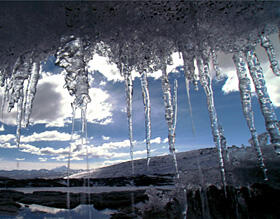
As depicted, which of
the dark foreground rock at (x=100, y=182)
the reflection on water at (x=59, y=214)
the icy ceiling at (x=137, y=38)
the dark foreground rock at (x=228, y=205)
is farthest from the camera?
the dark foreground rock at (x=100, y=182)

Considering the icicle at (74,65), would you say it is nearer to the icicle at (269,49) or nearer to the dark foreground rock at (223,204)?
the icicle at (269,49)

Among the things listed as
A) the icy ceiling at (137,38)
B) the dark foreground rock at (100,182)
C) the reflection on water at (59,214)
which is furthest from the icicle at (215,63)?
the dark foreground rock at (100,182)

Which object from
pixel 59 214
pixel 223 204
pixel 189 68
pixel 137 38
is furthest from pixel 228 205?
pixel 59 214

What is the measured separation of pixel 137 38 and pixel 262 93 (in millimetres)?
3164

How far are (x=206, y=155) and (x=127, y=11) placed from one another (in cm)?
1903

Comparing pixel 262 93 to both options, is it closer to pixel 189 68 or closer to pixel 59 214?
pixel 189 68

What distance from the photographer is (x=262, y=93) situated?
4301 millimetres

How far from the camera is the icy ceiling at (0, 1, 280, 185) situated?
311 centimetres

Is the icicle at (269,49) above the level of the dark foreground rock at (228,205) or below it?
above

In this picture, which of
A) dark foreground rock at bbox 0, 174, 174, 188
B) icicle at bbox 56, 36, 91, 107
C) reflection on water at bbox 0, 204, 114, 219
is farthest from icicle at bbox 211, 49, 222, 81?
dark foreground rock at bbox 0, 174, 174, 188

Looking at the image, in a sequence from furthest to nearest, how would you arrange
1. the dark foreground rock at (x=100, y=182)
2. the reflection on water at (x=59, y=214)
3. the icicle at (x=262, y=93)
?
the dark foreground rock at (x=100, y=182) < the reflection on water at (x=59, y=214) < the icicle at (x=262, y=93)

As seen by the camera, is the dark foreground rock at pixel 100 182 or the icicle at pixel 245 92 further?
the dark foreground rock at pixel 100 182

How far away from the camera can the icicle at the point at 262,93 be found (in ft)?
13.1

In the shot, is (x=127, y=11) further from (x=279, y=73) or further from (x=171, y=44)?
(x=279, y=73)
